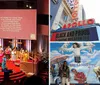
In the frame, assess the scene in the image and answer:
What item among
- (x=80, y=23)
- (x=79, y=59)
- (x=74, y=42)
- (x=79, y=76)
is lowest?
(x=79, y=76)

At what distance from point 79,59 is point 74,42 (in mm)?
126

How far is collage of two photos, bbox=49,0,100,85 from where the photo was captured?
140 cm

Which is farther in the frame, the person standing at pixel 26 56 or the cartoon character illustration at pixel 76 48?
the person standing at pixel 26 56

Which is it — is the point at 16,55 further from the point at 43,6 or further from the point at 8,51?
the point at 43,6

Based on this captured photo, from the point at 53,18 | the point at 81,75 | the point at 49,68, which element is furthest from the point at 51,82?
the point at 53,18

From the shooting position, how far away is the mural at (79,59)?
1403 millimetres

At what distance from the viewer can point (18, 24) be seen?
153cm

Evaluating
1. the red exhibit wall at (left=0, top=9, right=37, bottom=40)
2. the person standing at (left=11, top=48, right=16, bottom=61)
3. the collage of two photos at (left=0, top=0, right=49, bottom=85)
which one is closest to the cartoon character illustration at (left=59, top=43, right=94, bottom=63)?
the collage of two photos at (left=0, top=0, right=49, bottom=85)

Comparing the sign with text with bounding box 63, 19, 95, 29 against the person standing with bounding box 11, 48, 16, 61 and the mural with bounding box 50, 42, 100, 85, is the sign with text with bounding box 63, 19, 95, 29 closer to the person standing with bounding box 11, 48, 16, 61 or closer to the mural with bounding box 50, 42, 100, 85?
the mural with bounding box 50, 42, 100, 85

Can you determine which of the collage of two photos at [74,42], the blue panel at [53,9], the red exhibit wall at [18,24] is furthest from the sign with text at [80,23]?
the red exhibit wall at [18,24]

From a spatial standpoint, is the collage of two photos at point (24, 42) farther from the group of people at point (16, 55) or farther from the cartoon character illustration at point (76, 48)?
the cartoon character illustration at point (76, 48)

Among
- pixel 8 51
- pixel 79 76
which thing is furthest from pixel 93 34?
pixel 8 51

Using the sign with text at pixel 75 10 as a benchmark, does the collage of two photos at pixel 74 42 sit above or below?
below

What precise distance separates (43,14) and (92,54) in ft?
1.50
